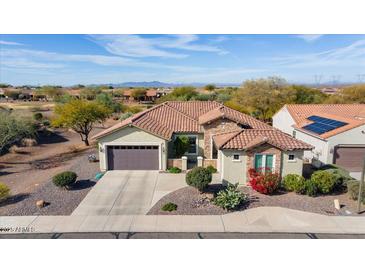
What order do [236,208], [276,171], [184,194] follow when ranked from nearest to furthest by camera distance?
[236,208] → [184,194] → [276,171]

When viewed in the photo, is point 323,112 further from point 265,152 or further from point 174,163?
point 174,163

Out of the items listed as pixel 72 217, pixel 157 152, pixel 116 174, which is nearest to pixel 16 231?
pixel 72 217

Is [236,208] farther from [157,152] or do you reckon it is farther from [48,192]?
[48,192]

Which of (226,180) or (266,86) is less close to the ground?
(266,86)

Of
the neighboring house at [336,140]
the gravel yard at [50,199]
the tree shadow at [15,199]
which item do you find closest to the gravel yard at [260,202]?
the gravel yard at [50,199]

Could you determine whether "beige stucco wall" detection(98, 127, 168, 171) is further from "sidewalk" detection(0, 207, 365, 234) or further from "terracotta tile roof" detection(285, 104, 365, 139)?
"terracotta tile roof" detection(285, 104, 365, 139)

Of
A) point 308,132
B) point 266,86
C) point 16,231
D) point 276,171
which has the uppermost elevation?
point 266,86
